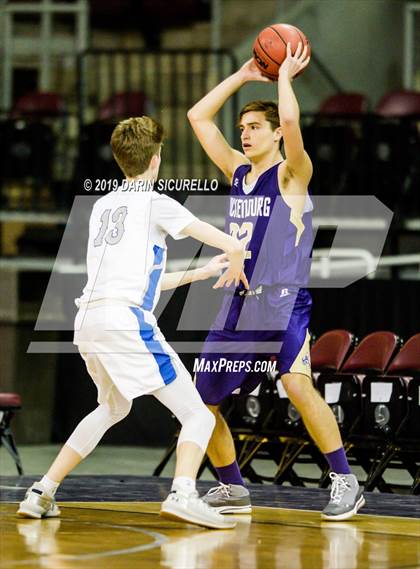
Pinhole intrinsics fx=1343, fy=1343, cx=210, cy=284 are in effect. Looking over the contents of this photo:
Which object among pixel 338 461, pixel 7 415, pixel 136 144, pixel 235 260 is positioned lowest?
pixel 7 415

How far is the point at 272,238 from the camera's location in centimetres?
613

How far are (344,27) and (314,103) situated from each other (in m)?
0.92

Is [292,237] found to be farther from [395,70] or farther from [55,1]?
[55,1]

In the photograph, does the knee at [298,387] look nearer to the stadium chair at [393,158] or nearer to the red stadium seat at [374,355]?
the red stadium seat at [374,355]

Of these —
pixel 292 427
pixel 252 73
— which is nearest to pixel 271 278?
pixel 252 73

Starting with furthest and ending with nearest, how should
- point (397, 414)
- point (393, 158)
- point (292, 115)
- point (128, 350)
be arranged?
point (393, 158), point (397, 414), point (292, 115), point (128, 350)

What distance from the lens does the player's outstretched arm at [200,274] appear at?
5.46 metres

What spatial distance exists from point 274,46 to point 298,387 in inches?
61.7

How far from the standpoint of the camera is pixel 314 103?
14062 millimetres

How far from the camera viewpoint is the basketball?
6.16 m

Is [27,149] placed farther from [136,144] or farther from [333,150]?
[136,144]

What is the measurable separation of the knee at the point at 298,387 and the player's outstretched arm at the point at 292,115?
2.98 ft

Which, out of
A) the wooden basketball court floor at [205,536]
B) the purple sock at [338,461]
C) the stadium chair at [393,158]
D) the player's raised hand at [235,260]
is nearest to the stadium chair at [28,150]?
the stadium chair at [393,158]

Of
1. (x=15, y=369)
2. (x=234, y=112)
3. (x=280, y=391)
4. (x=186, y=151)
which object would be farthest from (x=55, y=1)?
(x=280, y=391)
